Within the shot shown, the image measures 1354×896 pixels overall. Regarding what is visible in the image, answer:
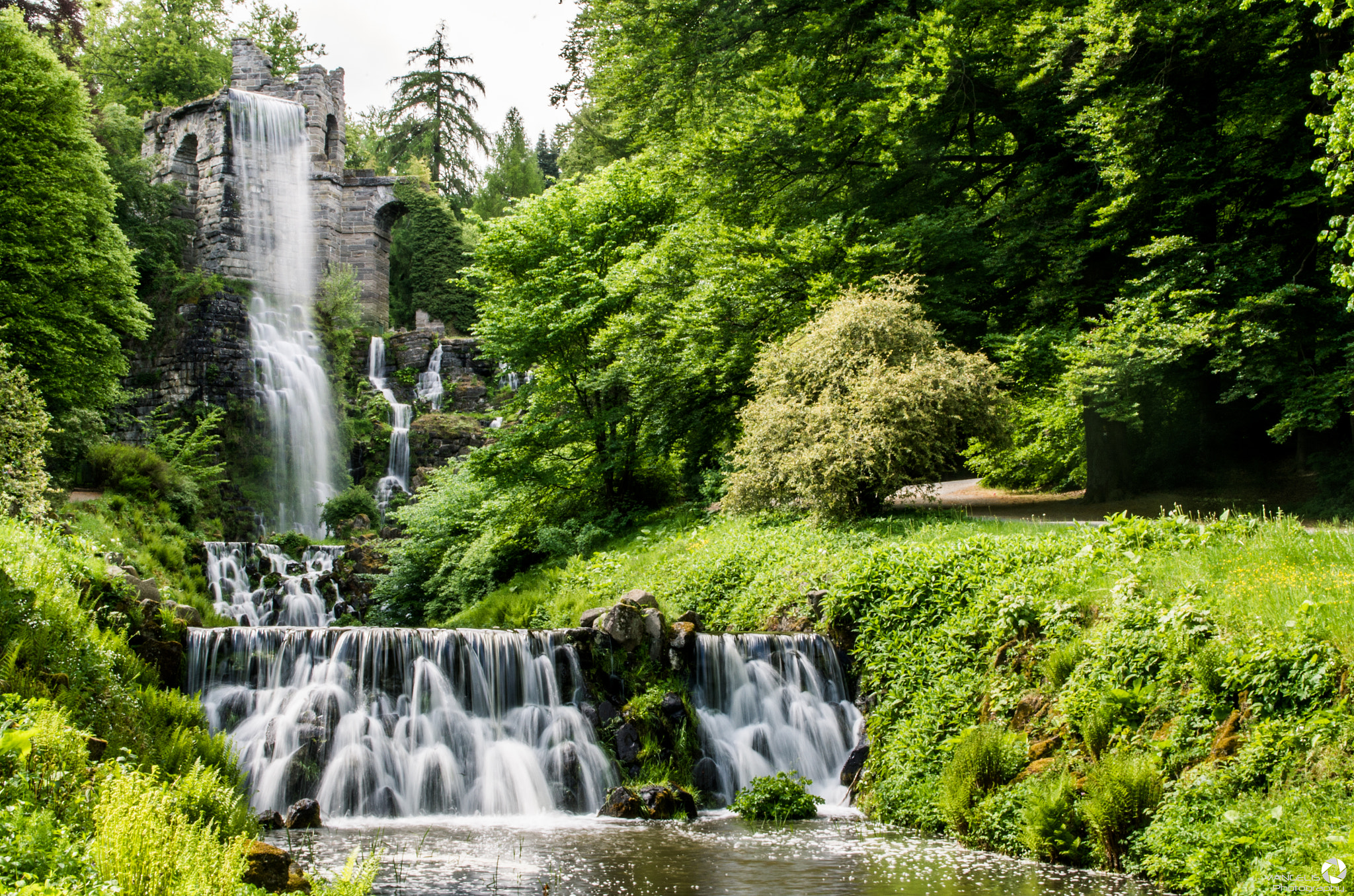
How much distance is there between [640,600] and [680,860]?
469 centimetres

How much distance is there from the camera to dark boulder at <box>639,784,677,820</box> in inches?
370

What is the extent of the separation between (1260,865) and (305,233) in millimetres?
35987

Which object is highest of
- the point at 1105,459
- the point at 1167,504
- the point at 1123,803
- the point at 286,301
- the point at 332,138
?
the point at 332,138

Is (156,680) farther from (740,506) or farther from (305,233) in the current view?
(305,233)

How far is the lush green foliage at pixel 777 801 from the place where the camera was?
931cm

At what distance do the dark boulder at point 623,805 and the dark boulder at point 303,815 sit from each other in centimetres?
274

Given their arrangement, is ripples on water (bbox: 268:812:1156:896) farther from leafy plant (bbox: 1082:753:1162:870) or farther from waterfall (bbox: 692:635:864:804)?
waterfall (bbox: 692:635:864:804)

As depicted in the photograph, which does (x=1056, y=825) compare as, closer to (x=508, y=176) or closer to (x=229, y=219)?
(x=229, y=219)

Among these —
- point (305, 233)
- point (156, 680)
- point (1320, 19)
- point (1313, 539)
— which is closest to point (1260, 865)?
point (1313, 539)

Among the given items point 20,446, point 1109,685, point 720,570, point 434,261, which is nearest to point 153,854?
point 1109,685

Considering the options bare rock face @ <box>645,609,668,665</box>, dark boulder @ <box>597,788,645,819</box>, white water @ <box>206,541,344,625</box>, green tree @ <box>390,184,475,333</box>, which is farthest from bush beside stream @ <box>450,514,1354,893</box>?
green tree @ <box>390,184,475,333</box>

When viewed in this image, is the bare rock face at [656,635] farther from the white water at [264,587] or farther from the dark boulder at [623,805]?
the white water at [264,587]

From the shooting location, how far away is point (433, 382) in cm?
3291

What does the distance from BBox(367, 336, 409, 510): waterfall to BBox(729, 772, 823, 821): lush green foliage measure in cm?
2054
